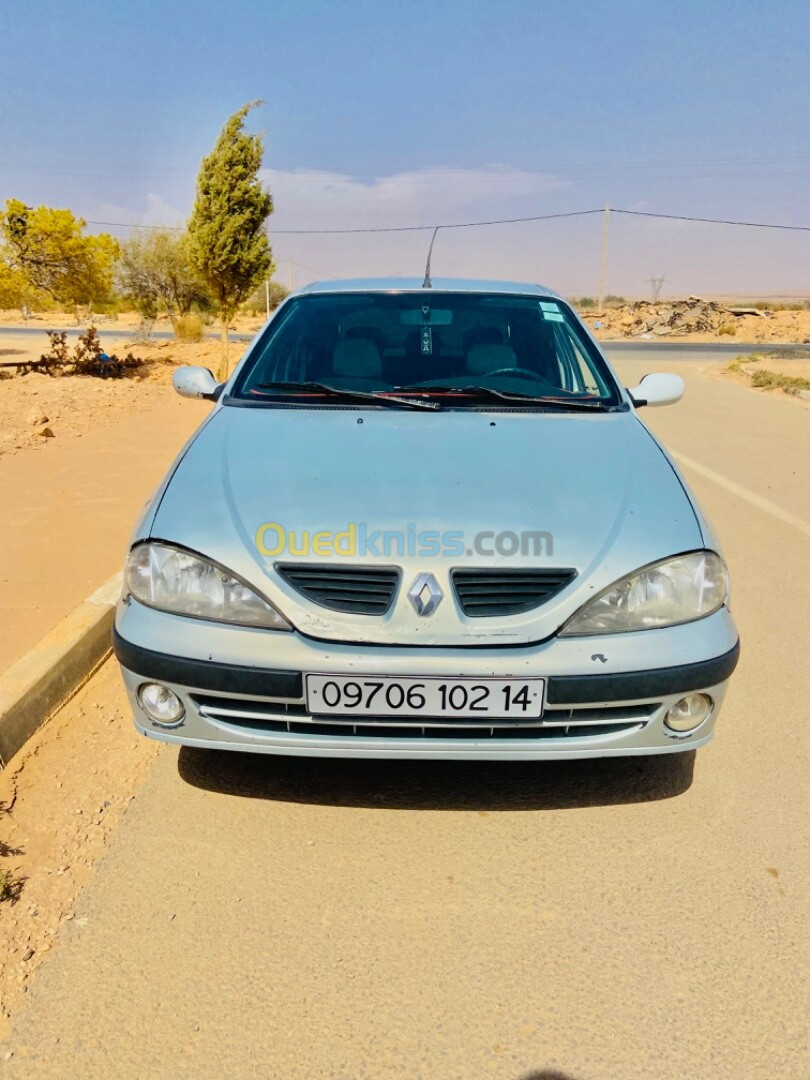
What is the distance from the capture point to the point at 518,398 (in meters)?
3.19

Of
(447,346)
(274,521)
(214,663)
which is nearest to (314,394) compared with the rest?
(447,346)

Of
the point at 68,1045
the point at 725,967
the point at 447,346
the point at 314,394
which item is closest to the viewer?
the point at 68,1045

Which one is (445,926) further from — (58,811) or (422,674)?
(58,811)

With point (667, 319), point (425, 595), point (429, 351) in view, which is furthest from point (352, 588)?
point (667, 319)

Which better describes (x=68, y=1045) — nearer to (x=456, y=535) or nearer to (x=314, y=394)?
(x=456, y=535)

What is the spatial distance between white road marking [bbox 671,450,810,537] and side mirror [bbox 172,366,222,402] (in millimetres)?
4260

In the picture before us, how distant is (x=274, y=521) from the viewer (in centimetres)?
229

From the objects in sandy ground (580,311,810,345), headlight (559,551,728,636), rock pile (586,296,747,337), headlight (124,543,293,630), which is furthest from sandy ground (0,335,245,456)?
rock pile (586,296,747,337)

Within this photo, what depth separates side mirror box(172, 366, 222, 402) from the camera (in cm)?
363

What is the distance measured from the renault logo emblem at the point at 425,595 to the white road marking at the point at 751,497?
449 cm

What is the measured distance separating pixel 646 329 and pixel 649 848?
6018 centimetres

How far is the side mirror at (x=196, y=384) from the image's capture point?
363 centimetres

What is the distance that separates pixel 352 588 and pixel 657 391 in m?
2.19

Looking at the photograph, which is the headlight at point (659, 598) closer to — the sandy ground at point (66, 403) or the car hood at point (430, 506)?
the car hood at point (430, 506)
